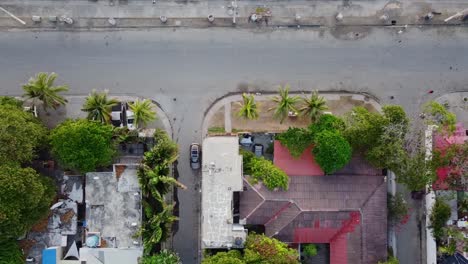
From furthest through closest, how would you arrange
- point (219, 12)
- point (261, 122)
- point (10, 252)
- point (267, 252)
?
point (219, 12) → point (261, 122) → point (10, 252) → point (267, 252)

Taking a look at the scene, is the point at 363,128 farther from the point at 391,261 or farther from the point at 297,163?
the point at 391,261

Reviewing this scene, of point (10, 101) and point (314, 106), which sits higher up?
point (10, 101)

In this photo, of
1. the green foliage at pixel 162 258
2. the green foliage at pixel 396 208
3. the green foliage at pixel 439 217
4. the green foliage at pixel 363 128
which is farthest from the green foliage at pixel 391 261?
the green foliage at pixel 162 258

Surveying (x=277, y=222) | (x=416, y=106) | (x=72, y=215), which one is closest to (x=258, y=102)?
(x=277, y=222)

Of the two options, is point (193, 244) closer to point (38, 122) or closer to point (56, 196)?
point (56, 196)

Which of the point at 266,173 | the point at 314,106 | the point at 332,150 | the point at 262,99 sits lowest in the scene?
the point at 266,173

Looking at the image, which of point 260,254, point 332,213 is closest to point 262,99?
point 332,213

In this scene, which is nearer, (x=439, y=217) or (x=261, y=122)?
(x=439, y=217)
